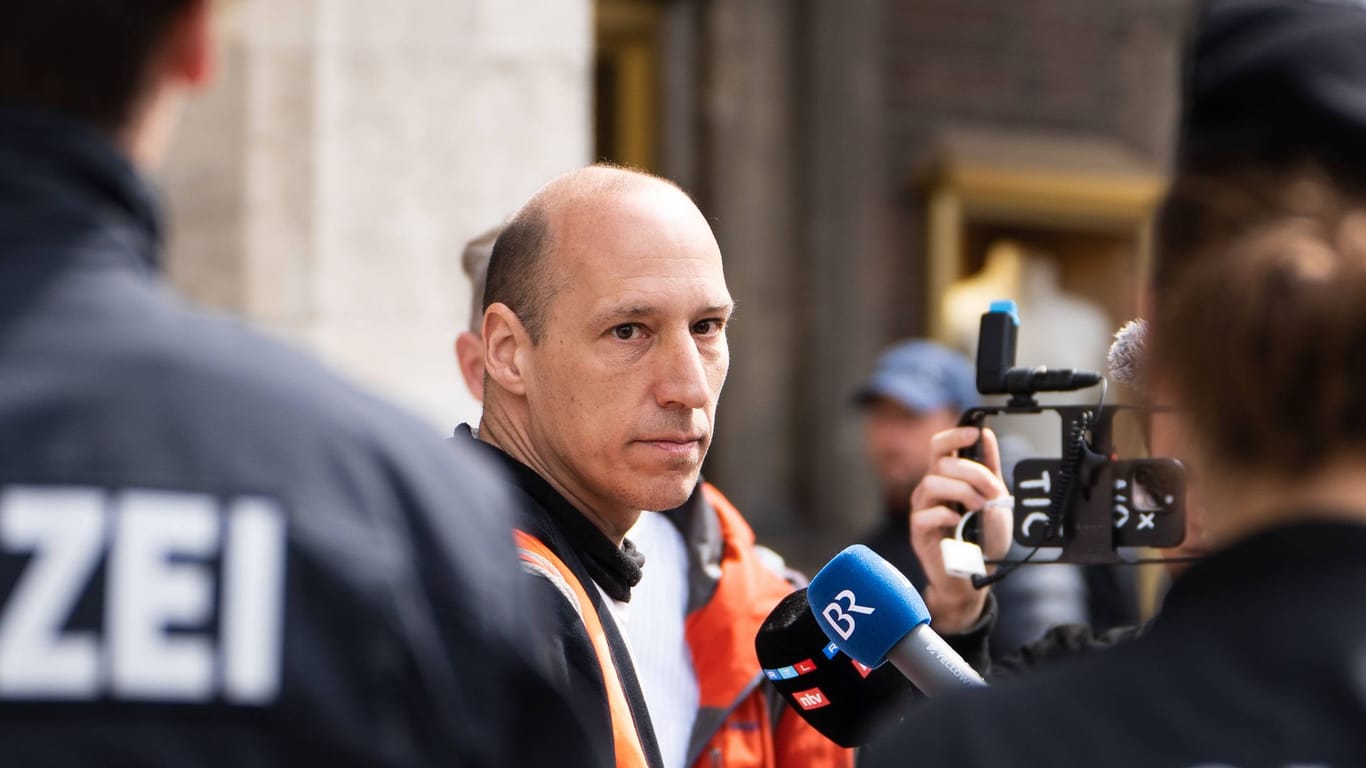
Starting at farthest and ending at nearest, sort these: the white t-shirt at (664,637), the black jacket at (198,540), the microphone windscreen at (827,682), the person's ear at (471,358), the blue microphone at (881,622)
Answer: the person's ear at (471,358)
the white t-shirt at (664,637)
the microphone windscreen at (827,682)
the blue microphone at (881,622)
the black jacket at (198,540)

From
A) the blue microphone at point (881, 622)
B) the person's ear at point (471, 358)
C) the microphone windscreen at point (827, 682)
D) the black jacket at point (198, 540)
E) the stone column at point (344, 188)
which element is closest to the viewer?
the black jacket at point (198, 540)

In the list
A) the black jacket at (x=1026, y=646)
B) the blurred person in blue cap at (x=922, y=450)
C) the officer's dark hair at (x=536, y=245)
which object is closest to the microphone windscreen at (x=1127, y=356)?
the black jacket at (x=1026, y=646)

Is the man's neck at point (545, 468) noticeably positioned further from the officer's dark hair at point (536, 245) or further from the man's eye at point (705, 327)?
the man's eye at point (705, 327)

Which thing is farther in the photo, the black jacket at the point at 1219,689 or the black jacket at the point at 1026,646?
the black jacket at the point at 1026,646

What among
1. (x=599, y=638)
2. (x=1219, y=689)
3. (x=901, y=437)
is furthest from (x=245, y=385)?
(x=901, y=437)

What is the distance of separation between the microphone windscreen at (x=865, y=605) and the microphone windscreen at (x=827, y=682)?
0.57 feet

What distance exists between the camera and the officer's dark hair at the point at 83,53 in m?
1.15

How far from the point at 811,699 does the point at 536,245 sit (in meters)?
0.69

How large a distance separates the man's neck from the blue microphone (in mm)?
339

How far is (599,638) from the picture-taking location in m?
1.98

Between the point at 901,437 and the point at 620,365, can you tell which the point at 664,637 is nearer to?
the point at 620,365

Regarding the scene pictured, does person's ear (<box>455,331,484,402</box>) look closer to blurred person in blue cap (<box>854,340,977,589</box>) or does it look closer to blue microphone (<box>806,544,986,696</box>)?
blue microphone (<box>806,544,986,696</box>)

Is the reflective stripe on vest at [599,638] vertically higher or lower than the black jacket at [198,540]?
lower

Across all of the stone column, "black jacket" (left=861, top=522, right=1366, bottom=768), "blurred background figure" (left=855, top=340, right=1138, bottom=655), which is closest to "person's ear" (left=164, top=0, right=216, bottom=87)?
"black jacket" (left=861, top=522, right=1366, bottom=768)
